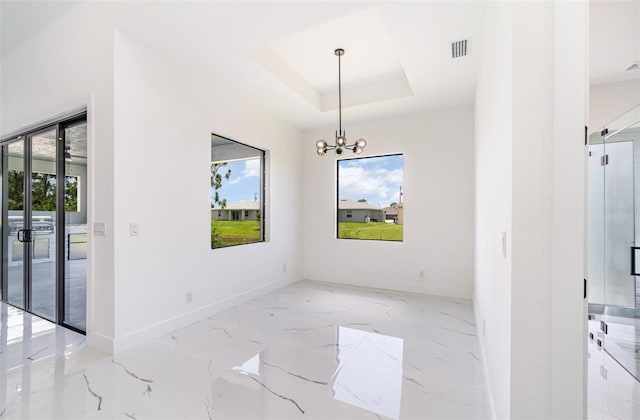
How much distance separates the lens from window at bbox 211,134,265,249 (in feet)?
12.5

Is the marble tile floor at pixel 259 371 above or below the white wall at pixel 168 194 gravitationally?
below

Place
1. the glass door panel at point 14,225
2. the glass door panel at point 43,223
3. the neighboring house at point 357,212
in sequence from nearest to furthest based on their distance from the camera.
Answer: the glass door panel at point 43,223
the glass door panel at point 14,225
the neighboring house at point 357,212

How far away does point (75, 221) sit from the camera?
3078 mm

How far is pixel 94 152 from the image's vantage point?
8.93 feet

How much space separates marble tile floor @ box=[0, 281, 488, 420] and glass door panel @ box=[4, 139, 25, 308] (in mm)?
441

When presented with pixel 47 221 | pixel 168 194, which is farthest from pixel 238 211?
pixel 47 221

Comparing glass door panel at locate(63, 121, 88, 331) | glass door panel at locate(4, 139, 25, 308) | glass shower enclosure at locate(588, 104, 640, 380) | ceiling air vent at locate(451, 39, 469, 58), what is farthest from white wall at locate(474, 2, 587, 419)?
glass door panel at locate(4, 139, 25, 308)

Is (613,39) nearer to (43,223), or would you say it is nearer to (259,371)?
(259,371)

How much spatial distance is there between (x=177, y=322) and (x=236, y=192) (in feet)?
6.13

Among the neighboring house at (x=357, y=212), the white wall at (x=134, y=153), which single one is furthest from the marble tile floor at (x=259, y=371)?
the neighboring house at (x=357, y=212)

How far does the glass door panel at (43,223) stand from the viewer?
3.32 metres

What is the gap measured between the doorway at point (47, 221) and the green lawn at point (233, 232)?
1320 millimetres

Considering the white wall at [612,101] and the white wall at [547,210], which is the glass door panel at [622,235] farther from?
the white wall at [547,210]

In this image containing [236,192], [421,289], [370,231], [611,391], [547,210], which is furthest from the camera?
[370,231]
